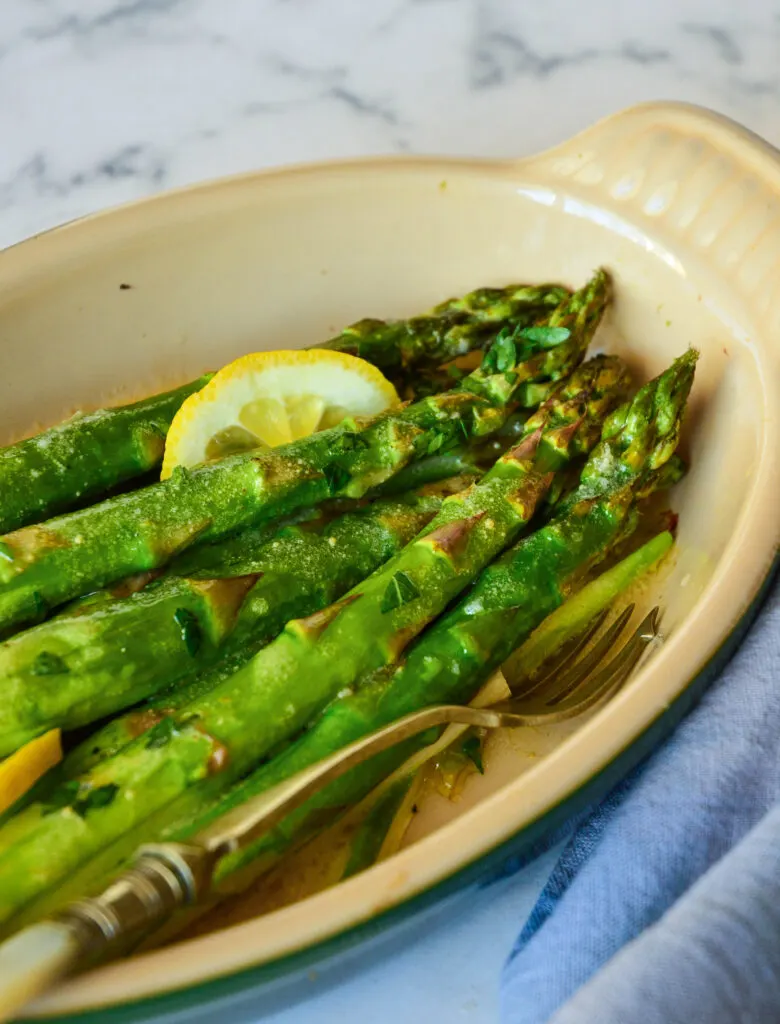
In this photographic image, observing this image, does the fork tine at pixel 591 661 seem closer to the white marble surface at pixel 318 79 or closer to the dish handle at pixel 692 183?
the dish handle at pixel 692 183

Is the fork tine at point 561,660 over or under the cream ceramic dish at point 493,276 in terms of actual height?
under

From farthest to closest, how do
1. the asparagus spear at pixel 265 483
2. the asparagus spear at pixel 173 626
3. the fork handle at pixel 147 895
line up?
1. the asparagus spear at pixel 265 483
2. the asparagus spear at pixel 173 626
3. the fork handle at pixel 147 895

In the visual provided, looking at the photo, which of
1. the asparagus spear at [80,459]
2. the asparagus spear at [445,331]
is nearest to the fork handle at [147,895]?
the asparagus spear at [80,459]

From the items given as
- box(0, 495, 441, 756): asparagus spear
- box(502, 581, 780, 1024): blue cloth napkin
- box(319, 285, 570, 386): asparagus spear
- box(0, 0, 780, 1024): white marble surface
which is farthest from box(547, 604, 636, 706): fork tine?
box(0, 0, 780, 1024): white marble surface

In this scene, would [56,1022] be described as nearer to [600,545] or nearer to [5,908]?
[5,908]

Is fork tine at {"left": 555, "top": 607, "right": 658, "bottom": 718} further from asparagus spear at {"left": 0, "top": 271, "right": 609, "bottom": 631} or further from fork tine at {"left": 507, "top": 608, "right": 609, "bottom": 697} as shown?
asparagus spear at {"left": 0, "top": 271, "right": 609, "bottom": 631}

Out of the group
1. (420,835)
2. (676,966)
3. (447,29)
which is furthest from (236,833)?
(447,29)

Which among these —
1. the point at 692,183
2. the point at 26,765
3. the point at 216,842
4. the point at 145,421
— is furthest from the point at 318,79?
the point at 216,842

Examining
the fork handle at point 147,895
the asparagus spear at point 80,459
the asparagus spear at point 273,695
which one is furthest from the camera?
the asparagus spear at point 80,459
